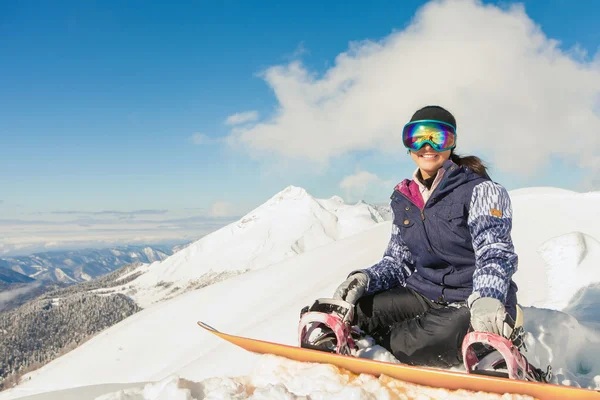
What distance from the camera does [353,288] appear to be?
366 centimetres

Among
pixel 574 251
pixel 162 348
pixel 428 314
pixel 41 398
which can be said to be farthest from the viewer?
pixel 162 348

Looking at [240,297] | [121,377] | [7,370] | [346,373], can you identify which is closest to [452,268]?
[346,373]

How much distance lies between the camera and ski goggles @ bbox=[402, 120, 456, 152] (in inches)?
138

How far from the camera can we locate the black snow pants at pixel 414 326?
9.98ft

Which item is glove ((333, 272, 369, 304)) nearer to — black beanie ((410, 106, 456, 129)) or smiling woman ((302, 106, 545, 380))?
smiling woman ((302, 106, 545, 380))

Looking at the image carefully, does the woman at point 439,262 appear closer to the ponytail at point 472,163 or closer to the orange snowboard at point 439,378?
the ponytail at point 472,163

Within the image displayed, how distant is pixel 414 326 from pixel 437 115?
6.52ft

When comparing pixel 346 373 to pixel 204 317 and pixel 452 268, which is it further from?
pixel 204 317

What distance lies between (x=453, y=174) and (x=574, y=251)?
267 inches

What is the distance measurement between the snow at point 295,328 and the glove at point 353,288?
48 centimetres

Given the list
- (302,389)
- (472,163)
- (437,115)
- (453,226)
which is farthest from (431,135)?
(302,389)

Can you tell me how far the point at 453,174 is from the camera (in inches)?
133

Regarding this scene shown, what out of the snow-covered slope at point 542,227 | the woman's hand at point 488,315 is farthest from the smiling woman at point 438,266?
the snow-covered slope at point 542,227

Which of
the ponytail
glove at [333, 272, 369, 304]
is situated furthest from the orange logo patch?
glove at [333, 272, 369, 304]
